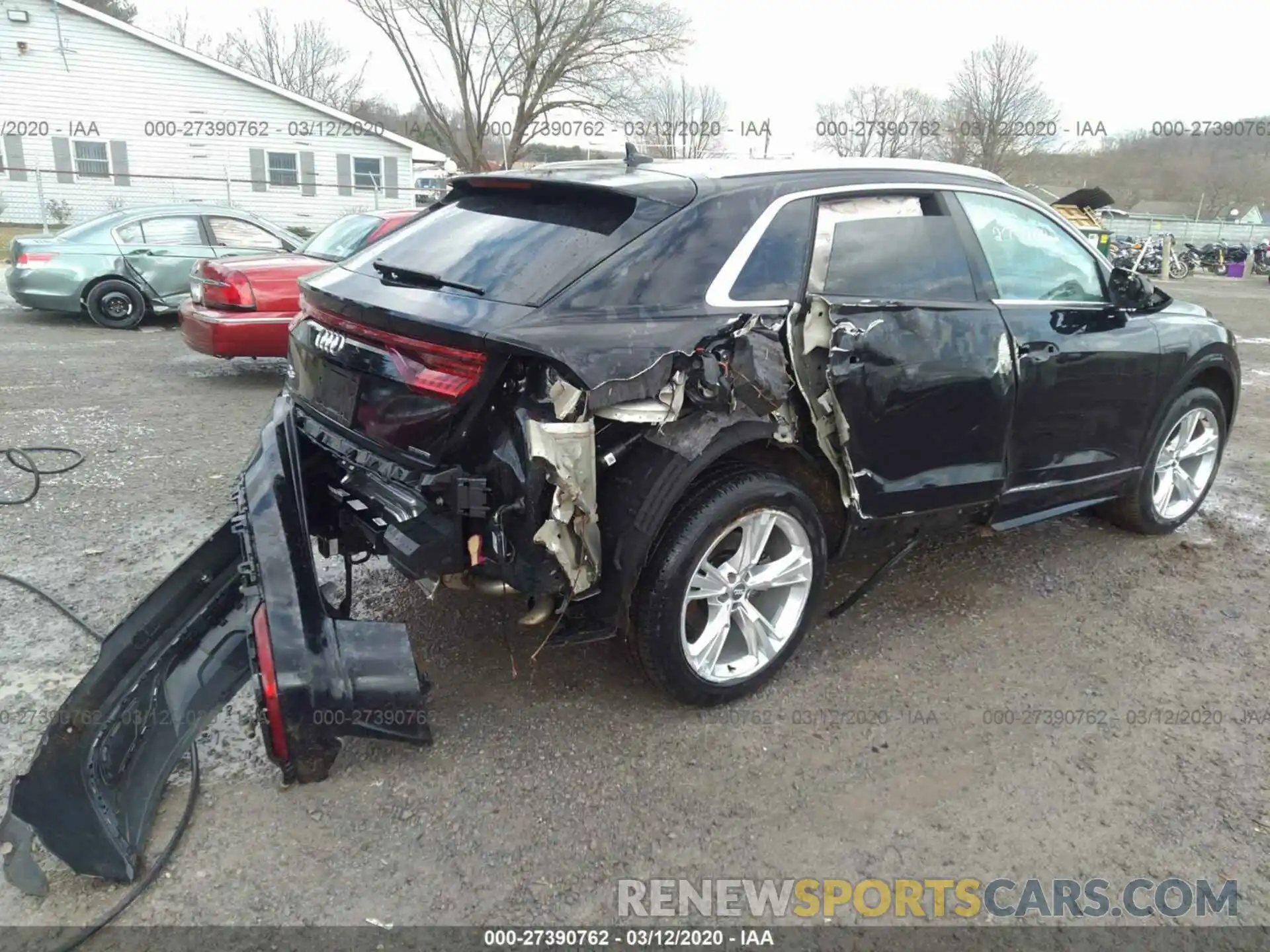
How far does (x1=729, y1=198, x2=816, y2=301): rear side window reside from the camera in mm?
2992

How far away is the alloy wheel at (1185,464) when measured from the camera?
4641 mm

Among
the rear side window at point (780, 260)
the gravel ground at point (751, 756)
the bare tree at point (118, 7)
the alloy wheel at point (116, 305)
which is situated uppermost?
the bare tree at point (118, 7)

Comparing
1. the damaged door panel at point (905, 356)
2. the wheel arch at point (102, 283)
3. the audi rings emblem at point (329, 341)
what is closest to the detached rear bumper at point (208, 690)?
the audi rings emblem at point (329, 341)

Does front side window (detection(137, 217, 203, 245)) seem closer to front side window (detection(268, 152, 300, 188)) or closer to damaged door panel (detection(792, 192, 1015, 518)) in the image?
damaged door panel (detection(792, 192, 1015, 518))

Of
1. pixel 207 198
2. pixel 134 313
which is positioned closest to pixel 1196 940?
pixel 134 313

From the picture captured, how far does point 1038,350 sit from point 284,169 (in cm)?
2511

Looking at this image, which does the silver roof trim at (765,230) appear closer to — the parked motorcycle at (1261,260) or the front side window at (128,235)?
the front side window at (128,235)

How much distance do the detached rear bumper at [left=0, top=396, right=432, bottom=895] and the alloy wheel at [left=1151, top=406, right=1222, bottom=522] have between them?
3.86 m

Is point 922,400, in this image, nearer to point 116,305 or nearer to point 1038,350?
point 1038,350

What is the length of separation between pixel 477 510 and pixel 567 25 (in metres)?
28.6

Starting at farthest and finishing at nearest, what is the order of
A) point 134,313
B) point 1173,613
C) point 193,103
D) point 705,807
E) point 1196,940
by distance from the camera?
1. point 193,103
2. point 134,313
3. point 1173,613
4. point 705,807
5. point 1196,940

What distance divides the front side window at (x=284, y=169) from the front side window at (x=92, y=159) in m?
3.88

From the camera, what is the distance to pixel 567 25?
27594 mm

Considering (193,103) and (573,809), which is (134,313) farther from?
(193,103)
